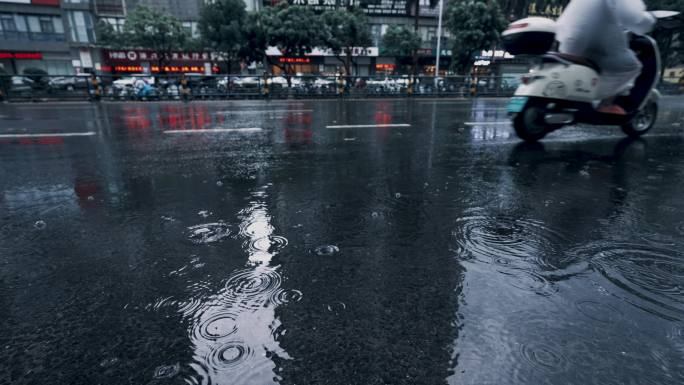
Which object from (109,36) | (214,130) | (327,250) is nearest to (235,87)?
(214,130)

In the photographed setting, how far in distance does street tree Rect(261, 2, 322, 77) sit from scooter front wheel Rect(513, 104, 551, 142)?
2509 cm

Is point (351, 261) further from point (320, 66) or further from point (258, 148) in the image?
point (320, 66)

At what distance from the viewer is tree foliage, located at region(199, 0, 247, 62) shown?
1131 inches

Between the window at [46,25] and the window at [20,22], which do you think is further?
the window at [46,25]

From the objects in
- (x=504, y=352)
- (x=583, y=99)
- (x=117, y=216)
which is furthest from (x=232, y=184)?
(x=583, y=99)

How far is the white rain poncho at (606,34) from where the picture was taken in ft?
15.9

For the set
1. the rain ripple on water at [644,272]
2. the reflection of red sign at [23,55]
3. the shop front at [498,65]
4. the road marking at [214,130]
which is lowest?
the rain ripple on water at [644,272]

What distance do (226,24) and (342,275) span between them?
32.7 metres

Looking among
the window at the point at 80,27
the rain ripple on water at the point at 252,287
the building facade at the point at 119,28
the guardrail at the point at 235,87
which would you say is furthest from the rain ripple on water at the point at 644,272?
the window at the point at 80,27

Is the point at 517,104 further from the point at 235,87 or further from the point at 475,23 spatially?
the point at 475,23

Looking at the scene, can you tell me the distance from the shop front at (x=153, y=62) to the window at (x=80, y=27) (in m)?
2.06

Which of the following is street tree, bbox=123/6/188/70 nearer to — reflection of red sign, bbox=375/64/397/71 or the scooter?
reflection of red sign, bbox=375/64/397/71

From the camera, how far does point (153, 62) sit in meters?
41.5

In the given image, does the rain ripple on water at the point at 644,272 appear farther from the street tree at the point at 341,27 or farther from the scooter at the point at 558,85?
the street tree at the point at 341,27
